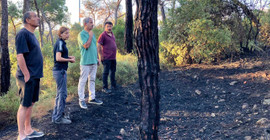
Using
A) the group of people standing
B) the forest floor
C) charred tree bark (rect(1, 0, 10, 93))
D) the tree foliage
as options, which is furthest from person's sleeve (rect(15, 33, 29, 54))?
the tree foliage

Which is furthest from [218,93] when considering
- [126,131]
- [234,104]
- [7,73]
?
[7,73]

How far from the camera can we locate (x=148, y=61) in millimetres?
2973

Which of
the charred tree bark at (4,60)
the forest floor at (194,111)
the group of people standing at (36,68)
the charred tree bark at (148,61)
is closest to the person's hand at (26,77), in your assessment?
the group of people standing at (36,68)

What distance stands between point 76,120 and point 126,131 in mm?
1007

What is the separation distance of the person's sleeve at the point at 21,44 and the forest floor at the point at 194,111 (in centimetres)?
147

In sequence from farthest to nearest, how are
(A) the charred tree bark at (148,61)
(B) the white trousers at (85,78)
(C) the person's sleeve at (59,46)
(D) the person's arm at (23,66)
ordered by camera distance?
(B) the white trousers at (85,78) → (C) the person's sleeve at (59,46) → (D) the person's arm at (23,66) → (A) the charred tree bark at (148,61)

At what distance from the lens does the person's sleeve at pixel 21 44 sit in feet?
11.5

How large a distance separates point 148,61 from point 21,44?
6.31 ft

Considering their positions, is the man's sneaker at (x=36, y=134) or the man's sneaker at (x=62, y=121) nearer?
the man's sneaker at (x=36, y=134)

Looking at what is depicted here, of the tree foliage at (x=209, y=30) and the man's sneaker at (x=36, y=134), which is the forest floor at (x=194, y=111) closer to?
the man's sneaker at (x=36, y=134)

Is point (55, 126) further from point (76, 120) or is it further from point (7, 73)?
point (7, 73)

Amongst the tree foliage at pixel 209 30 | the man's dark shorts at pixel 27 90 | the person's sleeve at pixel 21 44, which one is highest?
the tree foliage at pixel 209 30

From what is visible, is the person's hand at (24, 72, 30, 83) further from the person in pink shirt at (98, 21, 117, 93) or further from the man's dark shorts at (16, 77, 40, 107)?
the person in pink shirt at (98, 21, 117, 93)

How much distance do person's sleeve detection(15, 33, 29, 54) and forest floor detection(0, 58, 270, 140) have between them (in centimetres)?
147
